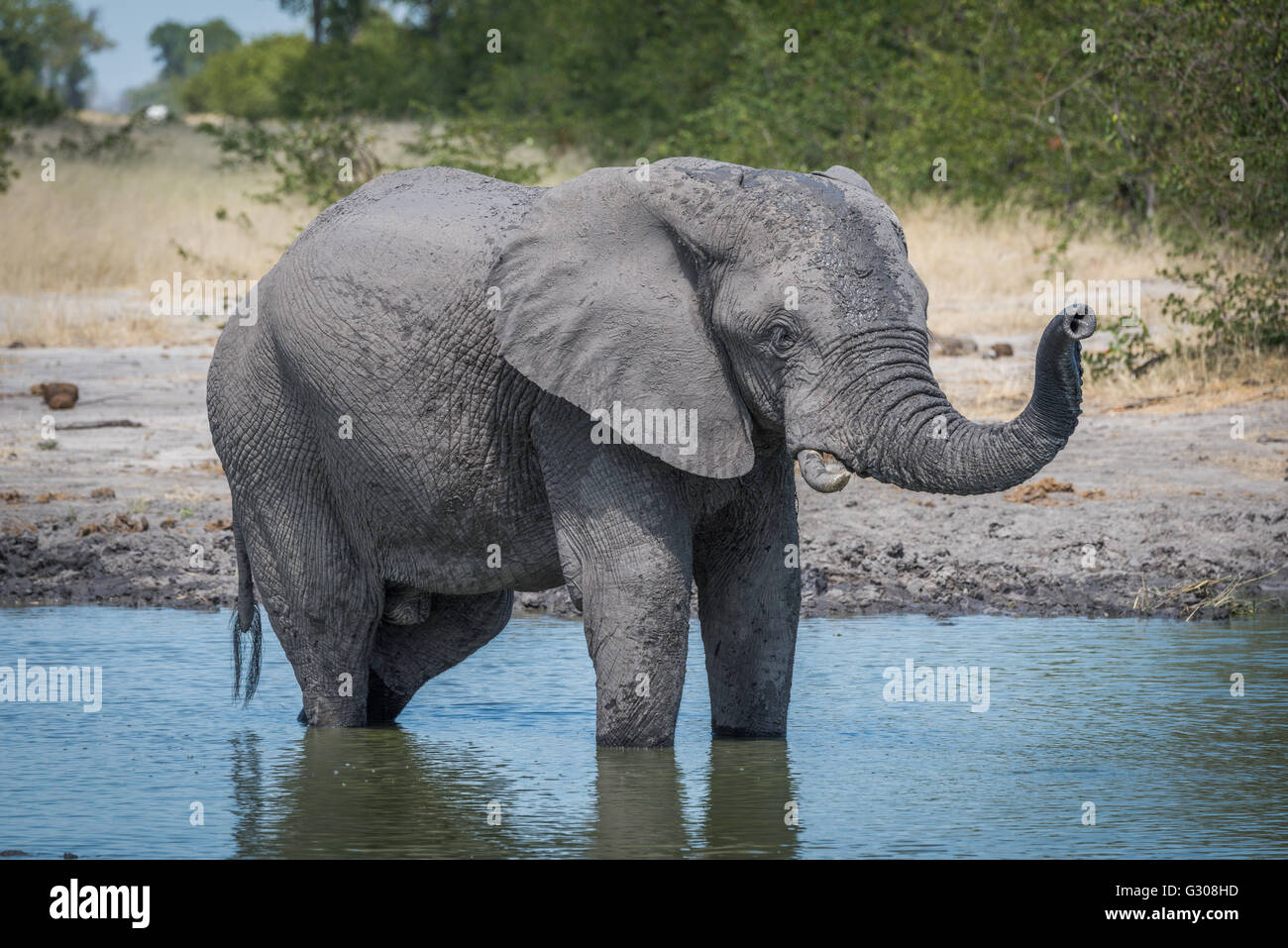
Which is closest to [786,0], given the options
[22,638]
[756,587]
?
[22,638]

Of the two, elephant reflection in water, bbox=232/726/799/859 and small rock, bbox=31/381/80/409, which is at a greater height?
small rock, bbox=31/381/80/409

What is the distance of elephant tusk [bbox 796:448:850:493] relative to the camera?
230 inches

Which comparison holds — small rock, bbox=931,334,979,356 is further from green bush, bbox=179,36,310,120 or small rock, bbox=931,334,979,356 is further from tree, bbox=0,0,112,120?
green bush, bbox=179,36,310,120

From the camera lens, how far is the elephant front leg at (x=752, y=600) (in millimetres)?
6758

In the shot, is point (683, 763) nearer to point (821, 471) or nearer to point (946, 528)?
point (821, 471)

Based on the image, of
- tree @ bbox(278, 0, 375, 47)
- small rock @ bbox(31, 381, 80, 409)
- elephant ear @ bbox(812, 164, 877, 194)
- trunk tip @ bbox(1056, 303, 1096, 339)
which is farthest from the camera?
tree @ bbox(278, 0, 375, 47)

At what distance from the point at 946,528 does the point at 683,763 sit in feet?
15.5

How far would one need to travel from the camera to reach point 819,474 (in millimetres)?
5883

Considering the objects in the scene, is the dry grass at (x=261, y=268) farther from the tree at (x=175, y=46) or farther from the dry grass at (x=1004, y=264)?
the tree at (x=175, y=46)

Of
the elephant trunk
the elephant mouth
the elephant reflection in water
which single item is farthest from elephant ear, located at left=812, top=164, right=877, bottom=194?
the elephant reflection in water

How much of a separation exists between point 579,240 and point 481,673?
Result: 299 centimetres

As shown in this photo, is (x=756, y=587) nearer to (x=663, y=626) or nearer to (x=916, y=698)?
(x=663, y=626)

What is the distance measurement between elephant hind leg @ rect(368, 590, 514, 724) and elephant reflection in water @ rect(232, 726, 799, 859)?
0.44 m

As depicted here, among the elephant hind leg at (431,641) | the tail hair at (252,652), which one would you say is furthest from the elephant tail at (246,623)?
the elephant hind leg at (431,641)
